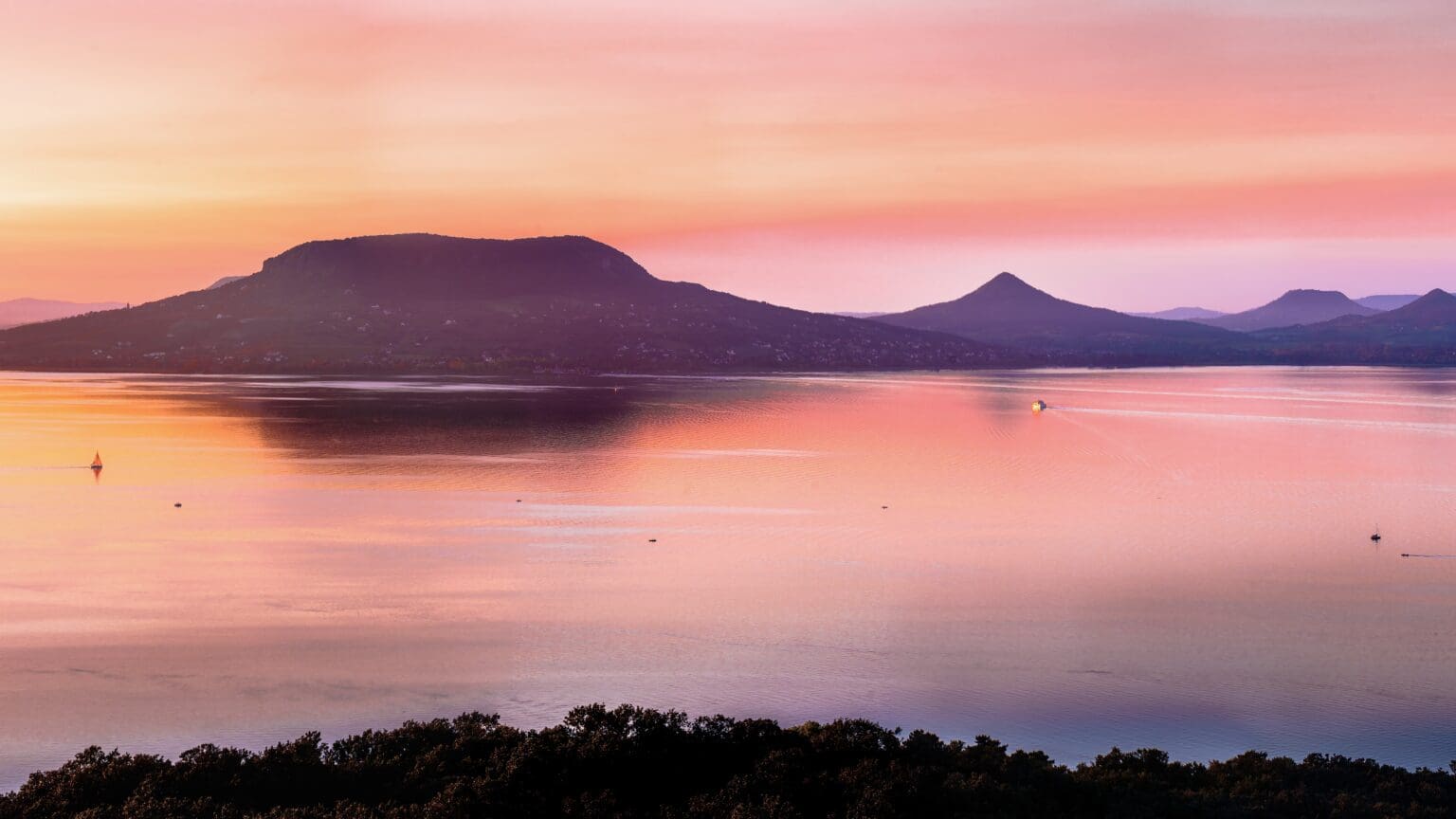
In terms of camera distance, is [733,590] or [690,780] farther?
[733,590]

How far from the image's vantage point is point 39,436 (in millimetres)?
91500

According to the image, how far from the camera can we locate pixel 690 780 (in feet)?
67.4

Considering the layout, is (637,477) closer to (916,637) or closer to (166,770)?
(916,637)

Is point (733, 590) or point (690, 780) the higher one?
point (690, 780)

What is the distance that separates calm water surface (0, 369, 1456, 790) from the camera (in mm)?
26328

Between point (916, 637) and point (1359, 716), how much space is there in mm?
10416

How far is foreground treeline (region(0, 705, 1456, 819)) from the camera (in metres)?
19.2

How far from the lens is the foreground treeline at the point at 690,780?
1925cm

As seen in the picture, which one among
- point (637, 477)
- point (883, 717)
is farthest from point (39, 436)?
point (883, 717)

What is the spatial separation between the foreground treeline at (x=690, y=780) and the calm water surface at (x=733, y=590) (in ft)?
9.98

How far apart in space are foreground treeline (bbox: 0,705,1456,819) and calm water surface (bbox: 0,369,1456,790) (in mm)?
3040

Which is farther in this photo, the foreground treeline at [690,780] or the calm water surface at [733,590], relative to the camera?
the calm water surface at [733,590]

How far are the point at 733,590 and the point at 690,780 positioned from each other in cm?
1813

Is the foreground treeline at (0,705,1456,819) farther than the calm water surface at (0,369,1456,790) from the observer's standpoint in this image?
No
